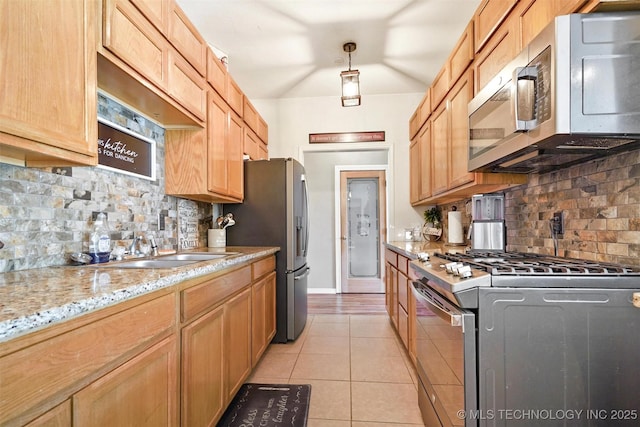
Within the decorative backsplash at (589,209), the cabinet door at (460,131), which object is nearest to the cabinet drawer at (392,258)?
the cabinet door at (460,131)

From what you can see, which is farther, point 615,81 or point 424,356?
point 424,356

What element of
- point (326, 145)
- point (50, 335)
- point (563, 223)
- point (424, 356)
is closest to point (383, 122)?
point (326, 145)

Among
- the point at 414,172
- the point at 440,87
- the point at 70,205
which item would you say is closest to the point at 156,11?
the point at 70,205

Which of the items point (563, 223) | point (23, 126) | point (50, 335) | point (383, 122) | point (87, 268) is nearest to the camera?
point (50, 335)

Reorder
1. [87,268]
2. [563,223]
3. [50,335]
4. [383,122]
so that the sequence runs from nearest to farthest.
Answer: [50,335], [87,268], [563,223], [383,122]

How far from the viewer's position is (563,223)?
Answer: 1592 millimetres

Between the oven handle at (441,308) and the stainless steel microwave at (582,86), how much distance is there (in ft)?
2.37

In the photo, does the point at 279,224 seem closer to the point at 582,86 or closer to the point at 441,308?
the point at 441,308

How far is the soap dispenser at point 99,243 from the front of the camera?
5.06ft

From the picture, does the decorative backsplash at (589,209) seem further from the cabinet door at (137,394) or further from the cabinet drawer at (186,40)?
the cabinet drawer at (186,40)

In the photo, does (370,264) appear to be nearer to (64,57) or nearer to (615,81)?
(615,81)

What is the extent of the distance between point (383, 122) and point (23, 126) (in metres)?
3.76

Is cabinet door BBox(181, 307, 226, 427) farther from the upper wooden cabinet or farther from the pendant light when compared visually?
the pendant light

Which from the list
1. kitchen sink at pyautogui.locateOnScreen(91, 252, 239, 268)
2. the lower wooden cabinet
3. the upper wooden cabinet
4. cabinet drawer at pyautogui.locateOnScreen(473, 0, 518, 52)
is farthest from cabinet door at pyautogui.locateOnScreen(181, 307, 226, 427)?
cabinet drawer at pyautogui.locateOnScreen(473, 0, 518, 52)
